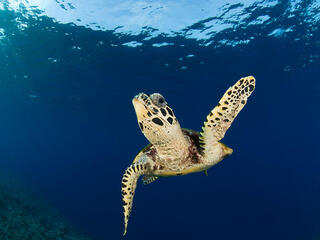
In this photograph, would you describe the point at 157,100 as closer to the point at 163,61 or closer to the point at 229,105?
the point at 229,105

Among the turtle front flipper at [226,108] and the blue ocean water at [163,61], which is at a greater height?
the blue ocean water at [163,61]

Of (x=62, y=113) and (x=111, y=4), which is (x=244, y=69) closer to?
(x=111, y=4)

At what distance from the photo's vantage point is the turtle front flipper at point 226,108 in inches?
113

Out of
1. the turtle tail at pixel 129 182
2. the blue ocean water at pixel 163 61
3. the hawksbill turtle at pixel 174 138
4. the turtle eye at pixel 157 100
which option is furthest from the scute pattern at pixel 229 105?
the blue ocean water at pixel 163 61

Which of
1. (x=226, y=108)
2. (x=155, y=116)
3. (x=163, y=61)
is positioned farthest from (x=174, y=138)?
(x=163, y=61)

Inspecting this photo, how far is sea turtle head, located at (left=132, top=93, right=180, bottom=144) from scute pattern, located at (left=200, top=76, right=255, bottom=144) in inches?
17.5

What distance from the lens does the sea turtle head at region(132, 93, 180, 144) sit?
2.85 metres

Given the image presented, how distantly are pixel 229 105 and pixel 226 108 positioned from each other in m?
0.05

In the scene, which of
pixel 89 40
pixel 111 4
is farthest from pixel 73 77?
pixel 111 4

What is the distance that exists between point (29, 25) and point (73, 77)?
770 cm

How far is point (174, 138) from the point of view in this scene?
3176mm

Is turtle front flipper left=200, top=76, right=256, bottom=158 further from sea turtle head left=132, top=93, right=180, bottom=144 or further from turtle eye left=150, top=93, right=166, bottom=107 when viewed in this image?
turtle eye left=150, top=93, right=166, bottom=107

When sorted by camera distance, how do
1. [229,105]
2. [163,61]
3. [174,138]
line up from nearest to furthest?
[229,105], [174,138], [163,61]

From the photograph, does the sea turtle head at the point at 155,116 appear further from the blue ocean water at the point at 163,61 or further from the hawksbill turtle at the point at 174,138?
the blue ocean water at the point at 163,61
